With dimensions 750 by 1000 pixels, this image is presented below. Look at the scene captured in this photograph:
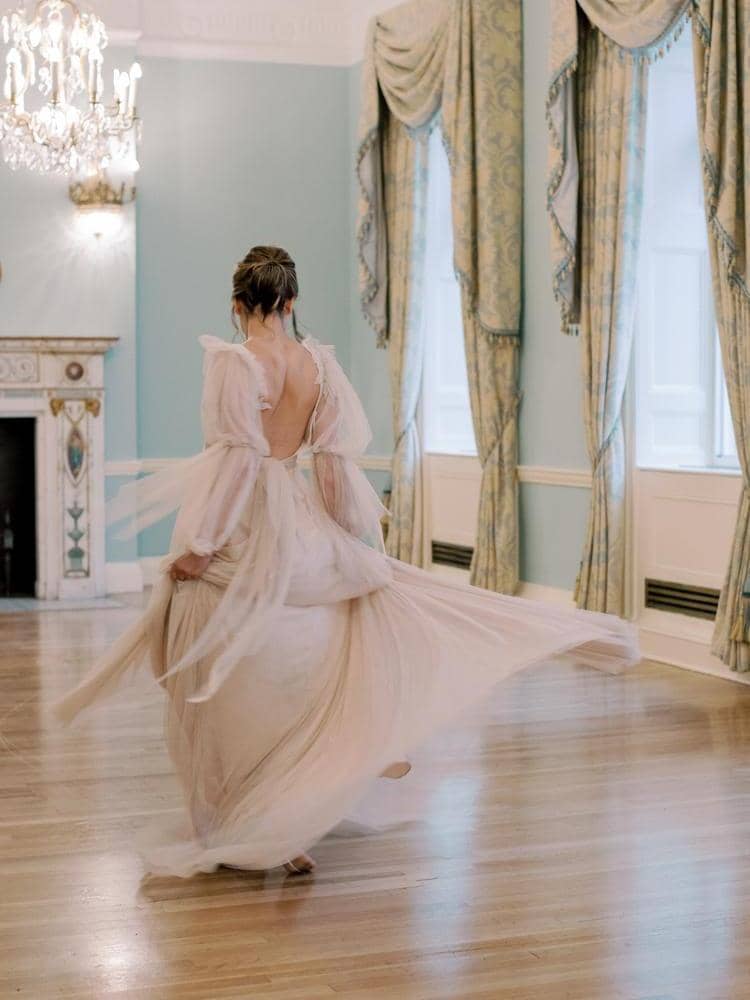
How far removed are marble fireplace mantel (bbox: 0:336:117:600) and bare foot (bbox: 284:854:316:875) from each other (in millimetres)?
5807

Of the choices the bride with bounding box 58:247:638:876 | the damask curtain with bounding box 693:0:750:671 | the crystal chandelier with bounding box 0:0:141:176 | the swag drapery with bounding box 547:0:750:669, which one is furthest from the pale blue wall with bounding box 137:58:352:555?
the bride with bounding box 58:247:638:876

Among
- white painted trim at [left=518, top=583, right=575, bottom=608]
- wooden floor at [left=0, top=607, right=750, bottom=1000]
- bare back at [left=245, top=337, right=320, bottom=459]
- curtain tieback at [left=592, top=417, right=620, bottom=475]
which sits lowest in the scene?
wooden floor at [left=0, top=607, right=750, bottom=1000]

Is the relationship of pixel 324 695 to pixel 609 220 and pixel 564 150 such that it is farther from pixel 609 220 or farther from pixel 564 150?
pixel 564 150

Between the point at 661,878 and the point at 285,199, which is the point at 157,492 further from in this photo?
the point at 285,199

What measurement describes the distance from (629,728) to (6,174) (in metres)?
5.73

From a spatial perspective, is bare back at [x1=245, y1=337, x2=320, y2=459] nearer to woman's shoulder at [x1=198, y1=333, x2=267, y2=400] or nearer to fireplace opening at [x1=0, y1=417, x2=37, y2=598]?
woman's shoulder at [x1=198, y1=333, x2=267, y2=400]

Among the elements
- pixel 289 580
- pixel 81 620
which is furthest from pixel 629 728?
pixel 81 620

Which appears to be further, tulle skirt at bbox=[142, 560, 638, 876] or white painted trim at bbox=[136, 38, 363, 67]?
white painted trim at bbox=[136, 38, 363, 67]

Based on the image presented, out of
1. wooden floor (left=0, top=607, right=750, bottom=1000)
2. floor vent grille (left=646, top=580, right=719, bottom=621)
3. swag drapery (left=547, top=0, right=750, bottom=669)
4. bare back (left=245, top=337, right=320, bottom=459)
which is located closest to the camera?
wooden floor (left=0, top=607, right=750, bottom=1000)

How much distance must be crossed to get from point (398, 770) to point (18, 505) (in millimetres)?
6393

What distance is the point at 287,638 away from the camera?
370 centimetres

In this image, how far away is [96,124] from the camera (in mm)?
7504

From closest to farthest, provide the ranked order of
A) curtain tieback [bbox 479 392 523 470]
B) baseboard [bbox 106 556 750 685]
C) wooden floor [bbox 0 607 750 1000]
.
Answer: wooden floor [bbox 0 607 750 1000]
baseboard [bbox 106 556 750 685]
curtain tieback [bbox 479 392 523 470]

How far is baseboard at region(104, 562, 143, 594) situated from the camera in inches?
374
